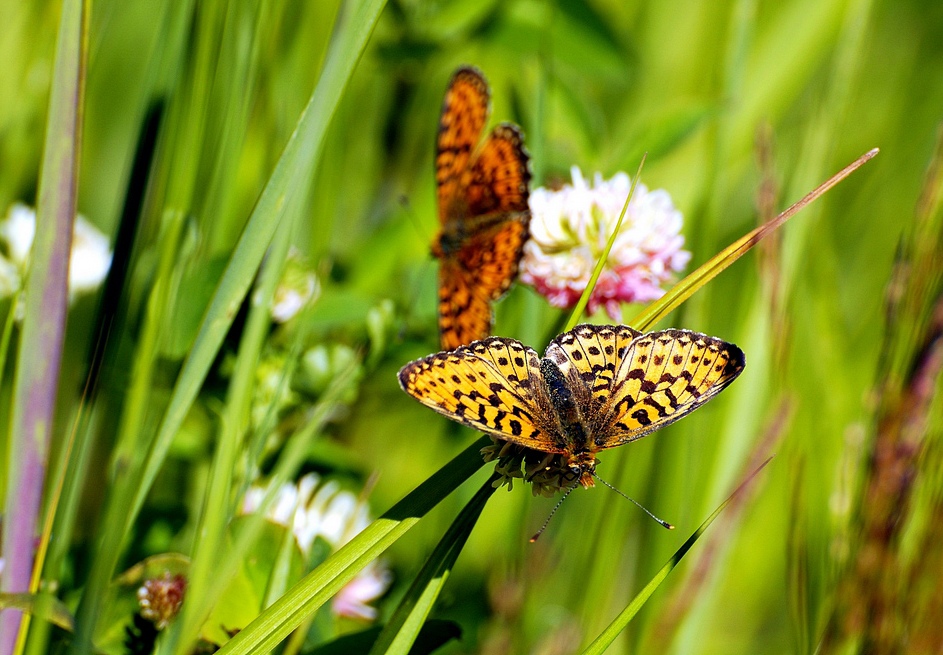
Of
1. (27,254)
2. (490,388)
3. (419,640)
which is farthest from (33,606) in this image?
(27,254)

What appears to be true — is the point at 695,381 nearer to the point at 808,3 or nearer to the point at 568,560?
the point at 568,560

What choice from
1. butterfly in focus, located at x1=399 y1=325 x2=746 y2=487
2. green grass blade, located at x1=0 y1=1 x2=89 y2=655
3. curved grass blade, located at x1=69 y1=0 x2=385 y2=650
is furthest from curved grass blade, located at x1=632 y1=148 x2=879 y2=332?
green grass blade, located at x1=0 y1=1 x2=89 y2=655

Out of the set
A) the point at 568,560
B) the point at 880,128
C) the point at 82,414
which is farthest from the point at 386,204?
the point at 880,128

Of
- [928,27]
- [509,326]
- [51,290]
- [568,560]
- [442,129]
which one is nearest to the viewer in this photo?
[51,290]

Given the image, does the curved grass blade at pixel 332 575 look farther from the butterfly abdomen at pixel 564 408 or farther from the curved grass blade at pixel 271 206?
the butterfly abdomen at pixel 564 408

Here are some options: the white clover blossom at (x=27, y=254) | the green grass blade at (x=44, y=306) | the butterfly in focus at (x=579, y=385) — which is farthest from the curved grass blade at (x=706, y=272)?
the white clover blossom at (x=27, y=254)

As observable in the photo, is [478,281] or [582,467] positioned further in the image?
[478,281]

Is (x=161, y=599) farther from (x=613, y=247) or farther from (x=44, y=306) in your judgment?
(x=613, y=247)

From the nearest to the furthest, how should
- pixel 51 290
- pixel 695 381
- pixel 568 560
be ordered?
1. pixel 51 290
2. pixel 695 381
3. pixel 568 560
